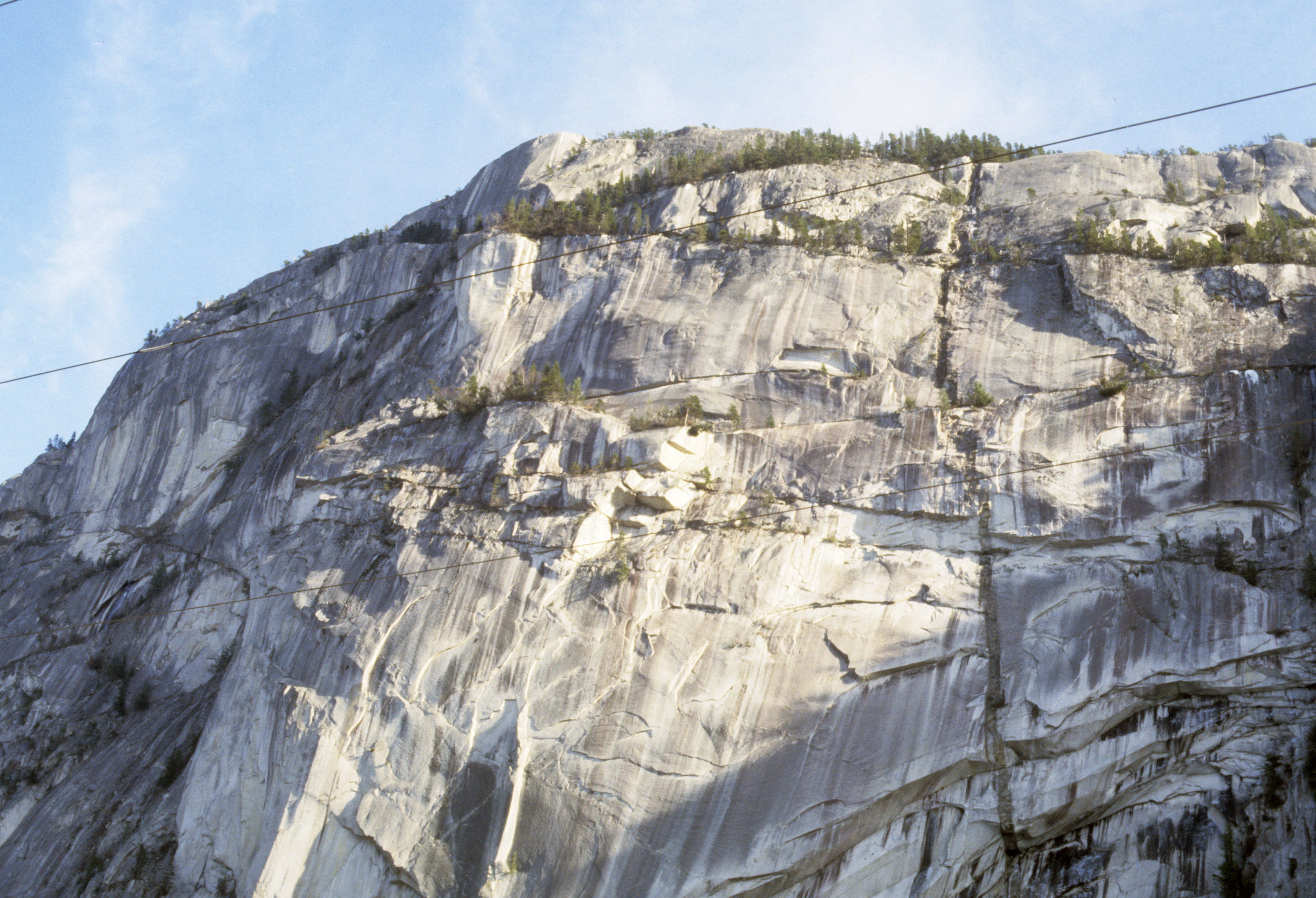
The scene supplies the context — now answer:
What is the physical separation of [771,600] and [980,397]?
5868 mm

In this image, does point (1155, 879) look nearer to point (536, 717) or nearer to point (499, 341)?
point (536, 717)

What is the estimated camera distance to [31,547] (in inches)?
1300

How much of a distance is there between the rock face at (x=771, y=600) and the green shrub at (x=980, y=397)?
0.46 feet

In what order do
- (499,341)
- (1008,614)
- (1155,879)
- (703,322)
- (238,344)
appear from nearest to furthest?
(1155,879), (1008,614), (703,322), (499,341), (238,344)

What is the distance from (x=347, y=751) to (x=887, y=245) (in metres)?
15.0

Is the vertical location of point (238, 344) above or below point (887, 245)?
below

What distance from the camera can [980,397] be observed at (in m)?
21.1

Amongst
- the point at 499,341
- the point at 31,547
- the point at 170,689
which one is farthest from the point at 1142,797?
the point at 31,547

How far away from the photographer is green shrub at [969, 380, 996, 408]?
827 inches

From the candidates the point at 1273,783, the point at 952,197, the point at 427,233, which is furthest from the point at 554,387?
the point at 1273,783

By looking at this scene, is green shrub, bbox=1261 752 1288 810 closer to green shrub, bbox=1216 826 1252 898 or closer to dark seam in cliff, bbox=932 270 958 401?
green shrub, bbox=1216 826 1252 898

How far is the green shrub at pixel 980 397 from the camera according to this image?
2102 centimetres

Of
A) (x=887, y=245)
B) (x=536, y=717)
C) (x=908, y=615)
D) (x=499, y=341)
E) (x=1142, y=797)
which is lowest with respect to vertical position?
(x=536, y=717)

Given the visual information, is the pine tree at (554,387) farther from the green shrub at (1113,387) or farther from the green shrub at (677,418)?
the green shrub at (1113,387)
